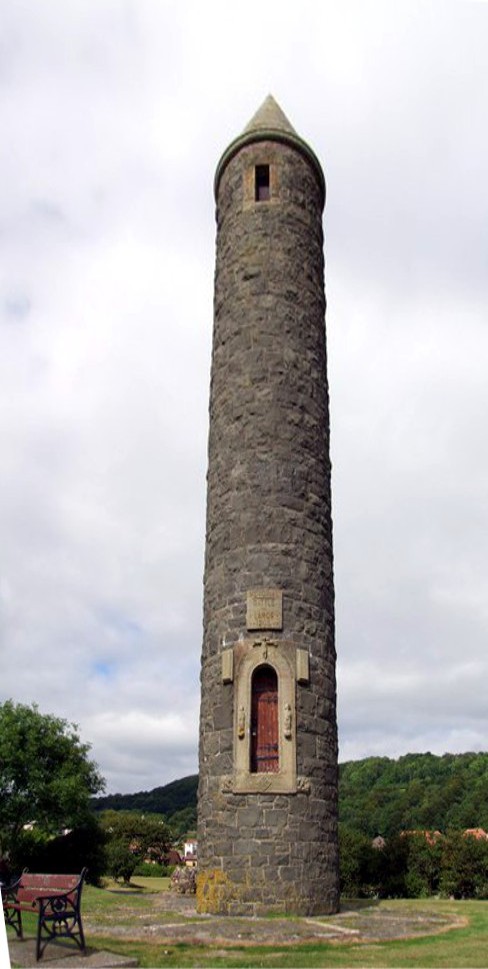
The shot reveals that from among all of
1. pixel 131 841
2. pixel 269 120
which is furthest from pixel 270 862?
pixel 131 841

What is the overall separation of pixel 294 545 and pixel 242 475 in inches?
58.9

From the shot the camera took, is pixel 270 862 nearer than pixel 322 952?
No

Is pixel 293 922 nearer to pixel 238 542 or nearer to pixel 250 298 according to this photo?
pixel 238 542

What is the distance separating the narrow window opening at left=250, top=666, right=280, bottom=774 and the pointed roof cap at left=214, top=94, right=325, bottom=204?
10.2 metres

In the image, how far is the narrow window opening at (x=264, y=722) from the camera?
39.7ft

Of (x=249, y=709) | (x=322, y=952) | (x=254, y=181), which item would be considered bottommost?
(x=322, y=952)

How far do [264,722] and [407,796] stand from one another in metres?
37.8

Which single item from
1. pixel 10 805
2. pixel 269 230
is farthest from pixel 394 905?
pixel 269 230

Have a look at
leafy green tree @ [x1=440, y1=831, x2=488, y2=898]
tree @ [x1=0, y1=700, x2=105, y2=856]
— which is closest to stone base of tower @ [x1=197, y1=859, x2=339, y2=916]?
leafy green tree @ [x1=440, y1=831, x2=488, y2=898]

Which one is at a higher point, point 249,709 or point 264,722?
point 249,709

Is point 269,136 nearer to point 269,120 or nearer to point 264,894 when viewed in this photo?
point 269,120

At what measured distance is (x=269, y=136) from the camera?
1568 centimetres

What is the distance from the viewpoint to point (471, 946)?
885cm

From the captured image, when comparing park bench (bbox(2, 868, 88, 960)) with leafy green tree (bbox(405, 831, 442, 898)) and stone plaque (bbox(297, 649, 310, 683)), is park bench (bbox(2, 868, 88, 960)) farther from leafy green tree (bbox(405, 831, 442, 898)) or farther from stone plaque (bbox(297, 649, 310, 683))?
leafy green tree (bbox(405, 831, 442, 898))
